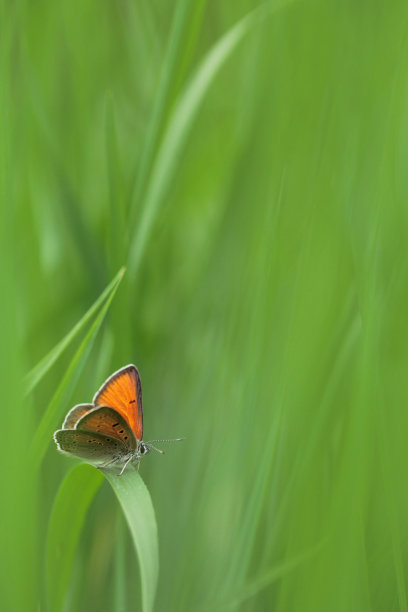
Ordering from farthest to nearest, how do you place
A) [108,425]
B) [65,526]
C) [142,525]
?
[108,425] < [65,526] < [142,525]

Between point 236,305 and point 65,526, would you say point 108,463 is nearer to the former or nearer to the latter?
point 65,526

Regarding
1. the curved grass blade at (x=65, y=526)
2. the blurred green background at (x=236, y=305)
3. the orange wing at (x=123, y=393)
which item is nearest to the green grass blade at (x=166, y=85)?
the blurred green background at (x=236, y=305)

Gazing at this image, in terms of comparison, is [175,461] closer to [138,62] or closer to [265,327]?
[265,327]

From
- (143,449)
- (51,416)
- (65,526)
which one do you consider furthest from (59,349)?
(143,449)

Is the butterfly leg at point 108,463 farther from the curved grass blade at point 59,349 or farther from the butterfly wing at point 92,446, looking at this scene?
the curved grass blade at point 59,349

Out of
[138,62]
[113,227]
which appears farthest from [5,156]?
[138,62]
